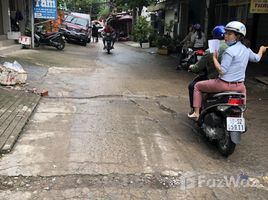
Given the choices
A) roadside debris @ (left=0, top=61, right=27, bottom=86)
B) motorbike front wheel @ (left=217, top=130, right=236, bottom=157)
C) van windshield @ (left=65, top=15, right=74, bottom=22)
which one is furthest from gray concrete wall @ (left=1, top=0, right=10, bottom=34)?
motorbike front wheel @ (left=217, top=130, right=236, bottom=157)

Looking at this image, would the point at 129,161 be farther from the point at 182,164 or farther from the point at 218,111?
the point at 218,111

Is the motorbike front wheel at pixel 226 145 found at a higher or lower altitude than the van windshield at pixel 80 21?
lower

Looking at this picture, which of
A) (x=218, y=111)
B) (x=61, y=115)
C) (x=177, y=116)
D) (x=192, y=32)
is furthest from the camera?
(x=192, y=32)

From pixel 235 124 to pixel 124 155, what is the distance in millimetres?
1484

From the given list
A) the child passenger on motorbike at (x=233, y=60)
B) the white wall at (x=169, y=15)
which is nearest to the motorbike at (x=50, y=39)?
the white wall at (x=169, y=15)

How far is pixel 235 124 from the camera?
5.07m

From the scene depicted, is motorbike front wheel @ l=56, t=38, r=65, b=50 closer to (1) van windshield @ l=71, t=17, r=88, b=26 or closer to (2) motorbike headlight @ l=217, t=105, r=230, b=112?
(1) van windshield @ l=71, t=17, r=88, b=26

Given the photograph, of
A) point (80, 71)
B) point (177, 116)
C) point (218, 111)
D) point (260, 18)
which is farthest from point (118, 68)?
point (218, 111)

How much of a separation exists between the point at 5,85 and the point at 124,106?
2.82 m

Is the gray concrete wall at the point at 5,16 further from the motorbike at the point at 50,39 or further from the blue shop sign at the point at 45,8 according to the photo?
the blue shop sign at the point at 45,8

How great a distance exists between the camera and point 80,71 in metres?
12.9

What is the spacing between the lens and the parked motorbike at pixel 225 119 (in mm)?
5070

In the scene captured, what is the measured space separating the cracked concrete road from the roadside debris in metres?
0.97

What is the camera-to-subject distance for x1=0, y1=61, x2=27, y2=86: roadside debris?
8.77 meters
